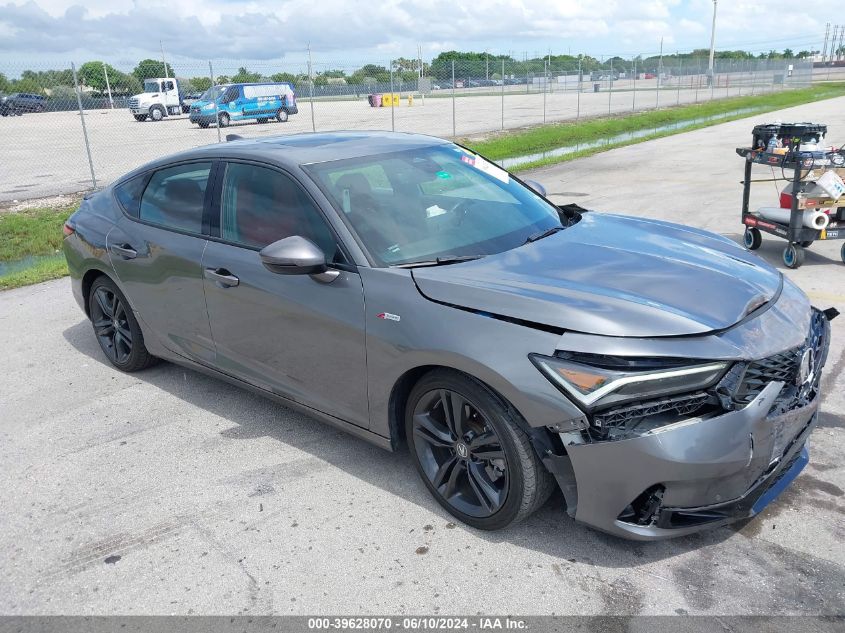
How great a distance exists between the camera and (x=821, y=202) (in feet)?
22.5

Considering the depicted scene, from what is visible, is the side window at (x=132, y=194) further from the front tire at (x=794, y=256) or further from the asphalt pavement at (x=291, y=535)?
the front tire at (x=794, y=256)

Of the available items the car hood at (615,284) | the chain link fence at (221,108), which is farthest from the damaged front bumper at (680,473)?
the chain link fence at (221,108)

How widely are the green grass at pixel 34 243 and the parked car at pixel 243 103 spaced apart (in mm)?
20436

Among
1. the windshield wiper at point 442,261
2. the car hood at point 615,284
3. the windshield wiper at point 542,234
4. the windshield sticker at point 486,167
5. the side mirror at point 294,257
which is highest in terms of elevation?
the windshield sticker at point 486,167

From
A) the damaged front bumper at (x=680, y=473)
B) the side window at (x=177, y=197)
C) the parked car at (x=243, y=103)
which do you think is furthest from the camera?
the parked car at (x=243, y=103)

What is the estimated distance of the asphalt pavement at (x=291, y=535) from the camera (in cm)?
280

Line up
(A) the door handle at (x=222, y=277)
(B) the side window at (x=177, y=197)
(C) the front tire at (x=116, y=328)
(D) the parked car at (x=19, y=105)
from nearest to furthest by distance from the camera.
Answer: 1. (A) the door handle at (x=222, y=277)
2. (B) the side window at (x=177, y=197)
3. (C) the front tire at (x=116, y=328)
4. (D) the parked car at (x=19, y=105)

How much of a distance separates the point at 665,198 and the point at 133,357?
836 centimetres

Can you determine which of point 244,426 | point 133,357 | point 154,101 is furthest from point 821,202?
point 154,101

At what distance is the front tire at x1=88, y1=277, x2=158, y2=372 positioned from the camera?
16.4ft

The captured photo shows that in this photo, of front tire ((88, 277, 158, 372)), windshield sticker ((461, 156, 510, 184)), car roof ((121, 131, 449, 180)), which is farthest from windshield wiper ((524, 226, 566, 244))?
front tire ((88, 277, 158, 372))

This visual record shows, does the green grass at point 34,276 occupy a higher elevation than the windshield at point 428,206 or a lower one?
lower

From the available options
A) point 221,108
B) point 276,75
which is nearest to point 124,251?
point 276,75

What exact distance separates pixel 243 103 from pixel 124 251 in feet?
97.6
